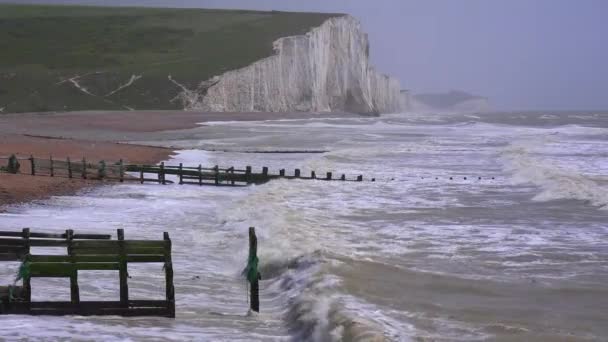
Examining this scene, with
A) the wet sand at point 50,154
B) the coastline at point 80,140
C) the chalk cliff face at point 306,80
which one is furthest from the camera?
the chalk cliff face at point 306,80

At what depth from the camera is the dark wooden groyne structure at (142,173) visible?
2742 centimetres

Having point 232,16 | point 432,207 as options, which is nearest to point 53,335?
point 432,207

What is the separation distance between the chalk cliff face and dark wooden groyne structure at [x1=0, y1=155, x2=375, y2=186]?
231 feet

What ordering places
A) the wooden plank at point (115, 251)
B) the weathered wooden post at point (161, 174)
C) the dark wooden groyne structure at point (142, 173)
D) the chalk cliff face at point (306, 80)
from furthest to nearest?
the chalk cliff face at point (306, 80) < the weathered wooden post at point (161, 174) < the dark wooden groyne structure at point (142, 173) < the wooden plank at point (115, 251)

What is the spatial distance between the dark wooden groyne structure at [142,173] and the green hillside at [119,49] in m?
61.3

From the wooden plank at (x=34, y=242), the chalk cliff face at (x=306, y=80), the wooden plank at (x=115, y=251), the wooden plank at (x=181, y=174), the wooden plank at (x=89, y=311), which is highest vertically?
the chalk cliff face at (x=306, y=80)

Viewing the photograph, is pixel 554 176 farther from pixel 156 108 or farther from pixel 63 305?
pixel 156 108

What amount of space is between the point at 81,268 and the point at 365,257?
235 inches

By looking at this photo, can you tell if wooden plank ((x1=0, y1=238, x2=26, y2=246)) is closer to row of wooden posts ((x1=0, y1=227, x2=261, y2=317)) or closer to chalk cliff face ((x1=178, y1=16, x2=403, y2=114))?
row of wooden posts ((x1=0, y1=227, x2=261, y2=317))

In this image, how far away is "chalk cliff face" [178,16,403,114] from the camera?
105750 mm

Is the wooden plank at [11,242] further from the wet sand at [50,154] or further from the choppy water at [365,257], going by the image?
the wet sand at [50,154]

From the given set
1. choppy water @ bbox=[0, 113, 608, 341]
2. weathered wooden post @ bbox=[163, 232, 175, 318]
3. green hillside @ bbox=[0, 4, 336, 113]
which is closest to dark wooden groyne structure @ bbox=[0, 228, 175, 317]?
weathered wooden post @ bbox=[163, 232, 175, 318]

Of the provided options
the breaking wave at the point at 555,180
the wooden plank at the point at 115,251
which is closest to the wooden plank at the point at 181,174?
the breaking wave at the point at 555,180

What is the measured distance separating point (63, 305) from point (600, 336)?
6.57m
